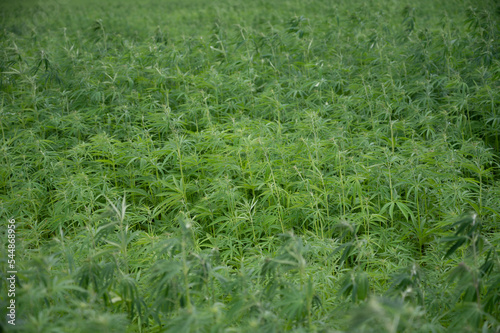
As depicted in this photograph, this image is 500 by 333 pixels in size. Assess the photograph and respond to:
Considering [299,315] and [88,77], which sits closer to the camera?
[299,315]

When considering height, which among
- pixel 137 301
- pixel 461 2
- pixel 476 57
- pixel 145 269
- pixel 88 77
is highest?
pixel 461 2

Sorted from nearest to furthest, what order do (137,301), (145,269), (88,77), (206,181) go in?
(137,301)
(145,269)
(206,181)
(88,77)

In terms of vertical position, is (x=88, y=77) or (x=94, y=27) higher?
(x=94, y=27)

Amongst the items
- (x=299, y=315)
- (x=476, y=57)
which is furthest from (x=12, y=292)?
(x=476, y=57)

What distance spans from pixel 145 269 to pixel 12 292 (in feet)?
2.32

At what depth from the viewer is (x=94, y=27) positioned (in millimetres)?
5172

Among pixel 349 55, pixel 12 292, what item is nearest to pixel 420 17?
pixel 349 55

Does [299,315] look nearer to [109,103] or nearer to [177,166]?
[177,166]

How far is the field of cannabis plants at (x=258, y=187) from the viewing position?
1.77 metres

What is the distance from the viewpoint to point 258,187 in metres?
2.96

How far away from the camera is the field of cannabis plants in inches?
69.6

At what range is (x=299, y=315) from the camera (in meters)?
1.68

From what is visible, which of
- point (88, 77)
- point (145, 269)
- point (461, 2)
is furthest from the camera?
point (461, 2)

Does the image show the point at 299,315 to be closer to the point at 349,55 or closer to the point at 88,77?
the point at 88,77
